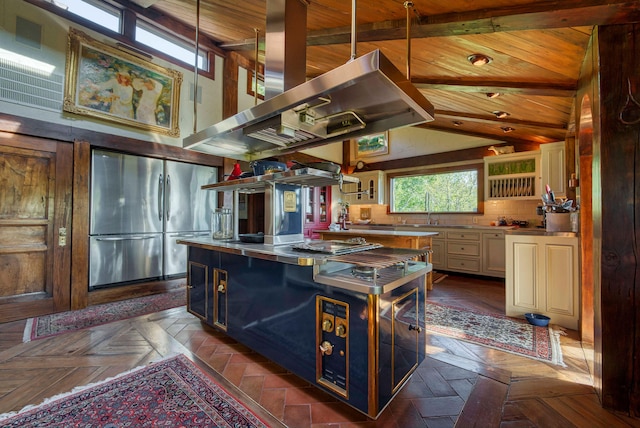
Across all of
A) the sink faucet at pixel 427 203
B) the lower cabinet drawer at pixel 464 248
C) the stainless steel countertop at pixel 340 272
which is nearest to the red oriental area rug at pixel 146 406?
the stainless steel countertop at pixel 340 272

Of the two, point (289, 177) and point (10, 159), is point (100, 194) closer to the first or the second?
point (10, 159)

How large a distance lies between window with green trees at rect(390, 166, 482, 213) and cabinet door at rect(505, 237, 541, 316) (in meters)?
2.95

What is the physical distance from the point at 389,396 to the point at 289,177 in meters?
1.52

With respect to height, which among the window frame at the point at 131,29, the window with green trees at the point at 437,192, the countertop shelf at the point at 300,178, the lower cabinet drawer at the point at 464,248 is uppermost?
the window frame at the point at 131,29

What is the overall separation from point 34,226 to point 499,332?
5183 millimetres

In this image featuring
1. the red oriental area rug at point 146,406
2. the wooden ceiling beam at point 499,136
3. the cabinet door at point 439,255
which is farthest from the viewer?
the cabinet door at point 439,255

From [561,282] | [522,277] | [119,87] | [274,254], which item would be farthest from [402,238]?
[119,87]

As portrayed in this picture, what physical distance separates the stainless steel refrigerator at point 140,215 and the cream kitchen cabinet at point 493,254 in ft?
16.4

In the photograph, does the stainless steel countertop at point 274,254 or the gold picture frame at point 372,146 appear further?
the gold picture frame at point 372,146

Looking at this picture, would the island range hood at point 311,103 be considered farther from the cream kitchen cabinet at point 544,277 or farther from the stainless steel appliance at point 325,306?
the cream kitchen cabinet at point 544,277

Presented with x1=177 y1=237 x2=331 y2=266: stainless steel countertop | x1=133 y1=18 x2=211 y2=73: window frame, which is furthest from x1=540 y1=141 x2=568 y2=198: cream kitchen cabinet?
x1=133 y1=18 x2=211 y2=73: window frame

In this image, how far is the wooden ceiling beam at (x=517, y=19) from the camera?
1559mm

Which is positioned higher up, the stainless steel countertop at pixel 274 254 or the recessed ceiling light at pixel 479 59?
the recessed ceiling light at pixel 479 59

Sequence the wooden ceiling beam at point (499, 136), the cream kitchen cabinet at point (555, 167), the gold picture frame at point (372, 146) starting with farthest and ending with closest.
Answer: the gold picture frame at point (372, 146) < the wooden ceiling beam at point (499, 136) < the cream kitchen cabinet at point (555, 167)
